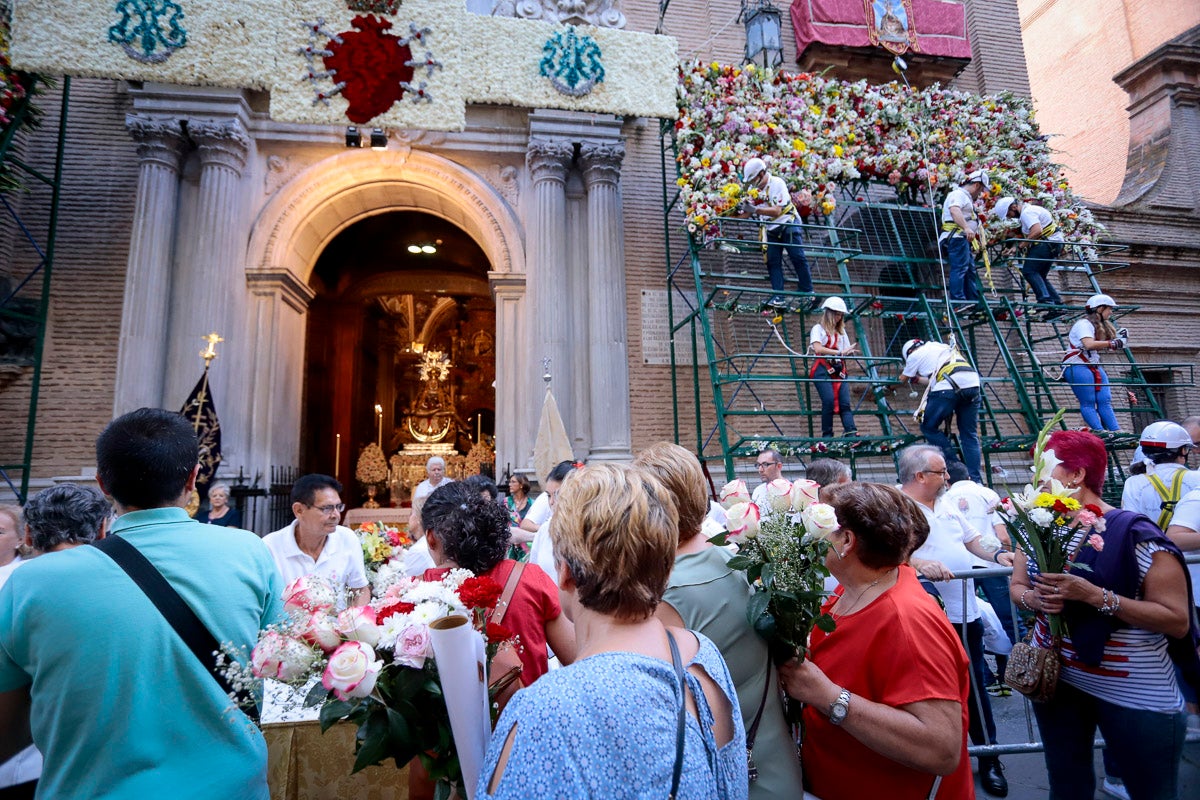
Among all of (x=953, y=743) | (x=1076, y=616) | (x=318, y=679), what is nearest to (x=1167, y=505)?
(x=1076, y=616)

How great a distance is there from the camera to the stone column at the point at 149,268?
8.88 m

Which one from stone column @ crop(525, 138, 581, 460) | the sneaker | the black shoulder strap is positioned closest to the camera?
the black shoulder strap

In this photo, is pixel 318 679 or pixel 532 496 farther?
pixel 532 496

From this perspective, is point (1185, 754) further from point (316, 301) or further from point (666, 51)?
point (316, 301)

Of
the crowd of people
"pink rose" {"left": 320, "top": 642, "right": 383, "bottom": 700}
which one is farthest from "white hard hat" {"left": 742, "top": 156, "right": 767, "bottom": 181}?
"pink rose" {"left": 320, "top": 642, "right": 383, "bottom": 700}

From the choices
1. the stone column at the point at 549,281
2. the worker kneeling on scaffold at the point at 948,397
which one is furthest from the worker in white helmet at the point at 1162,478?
the stone column at the point at 549,281

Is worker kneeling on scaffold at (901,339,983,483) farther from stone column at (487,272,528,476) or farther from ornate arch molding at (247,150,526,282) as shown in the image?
ornate arch molding at (247,150,526,282)

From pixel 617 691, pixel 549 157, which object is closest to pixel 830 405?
pixel 549 157

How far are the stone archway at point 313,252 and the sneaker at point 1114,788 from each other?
7100 millimetres

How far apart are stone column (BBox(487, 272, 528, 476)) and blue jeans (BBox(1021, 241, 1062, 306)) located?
837 cm

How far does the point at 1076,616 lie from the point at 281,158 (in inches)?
441

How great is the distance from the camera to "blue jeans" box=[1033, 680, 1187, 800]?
255cm

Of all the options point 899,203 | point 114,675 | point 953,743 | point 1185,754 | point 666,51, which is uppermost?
point 666,51

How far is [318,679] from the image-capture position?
6.26 ft
